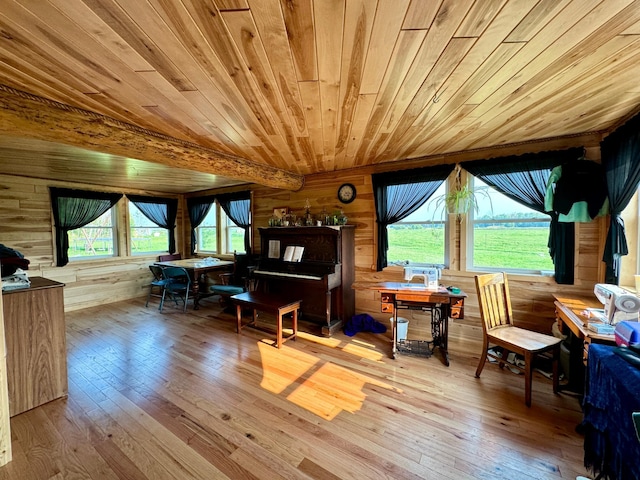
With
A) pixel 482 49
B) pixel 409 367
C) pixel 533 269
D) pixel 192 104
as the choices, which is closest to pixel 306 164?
pixel 192 104

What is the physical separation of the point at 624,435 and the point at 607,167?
2469 mm

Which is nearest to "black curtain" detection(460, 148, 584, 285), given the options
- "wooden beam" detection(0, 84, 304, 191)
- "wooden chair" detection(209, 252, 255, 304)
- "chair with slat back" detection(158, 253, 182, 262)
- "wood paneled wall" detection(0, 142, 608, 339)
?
"wood paneled wall" detection(0, 142, 608, 339)

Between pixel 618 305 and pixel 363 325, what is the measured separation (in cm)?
244

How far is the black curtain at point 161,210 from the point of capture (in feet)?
17.7

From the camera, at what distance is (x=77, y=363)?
8.72 feet

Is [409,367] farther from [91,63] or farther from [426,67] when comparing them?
[91,63]

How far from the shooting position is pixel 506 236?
2.97 meters

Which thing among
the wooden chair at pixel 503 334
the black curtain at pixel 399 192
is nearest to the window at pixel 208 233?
the black curtain at pixel 399 192

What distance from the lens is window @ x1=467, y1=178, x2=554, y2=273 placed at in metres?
A: 2.82

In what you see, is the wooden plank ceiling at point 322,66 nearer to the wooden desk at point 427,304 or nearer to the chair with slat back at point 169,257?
the wooden desk at point 427,304

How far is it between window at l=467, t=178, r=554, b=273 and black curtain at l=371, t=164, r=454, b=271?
495 mm

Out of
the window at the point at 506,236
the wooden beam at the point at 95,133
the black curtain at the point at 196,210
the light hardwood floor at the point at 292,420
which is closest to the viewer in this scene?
the light hardwood floor at the point at 292,420

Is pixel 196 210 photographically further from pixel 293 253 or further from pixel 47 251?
pixel 293 253

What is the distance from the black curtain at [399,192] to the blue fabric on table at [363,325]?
2.49 feet
